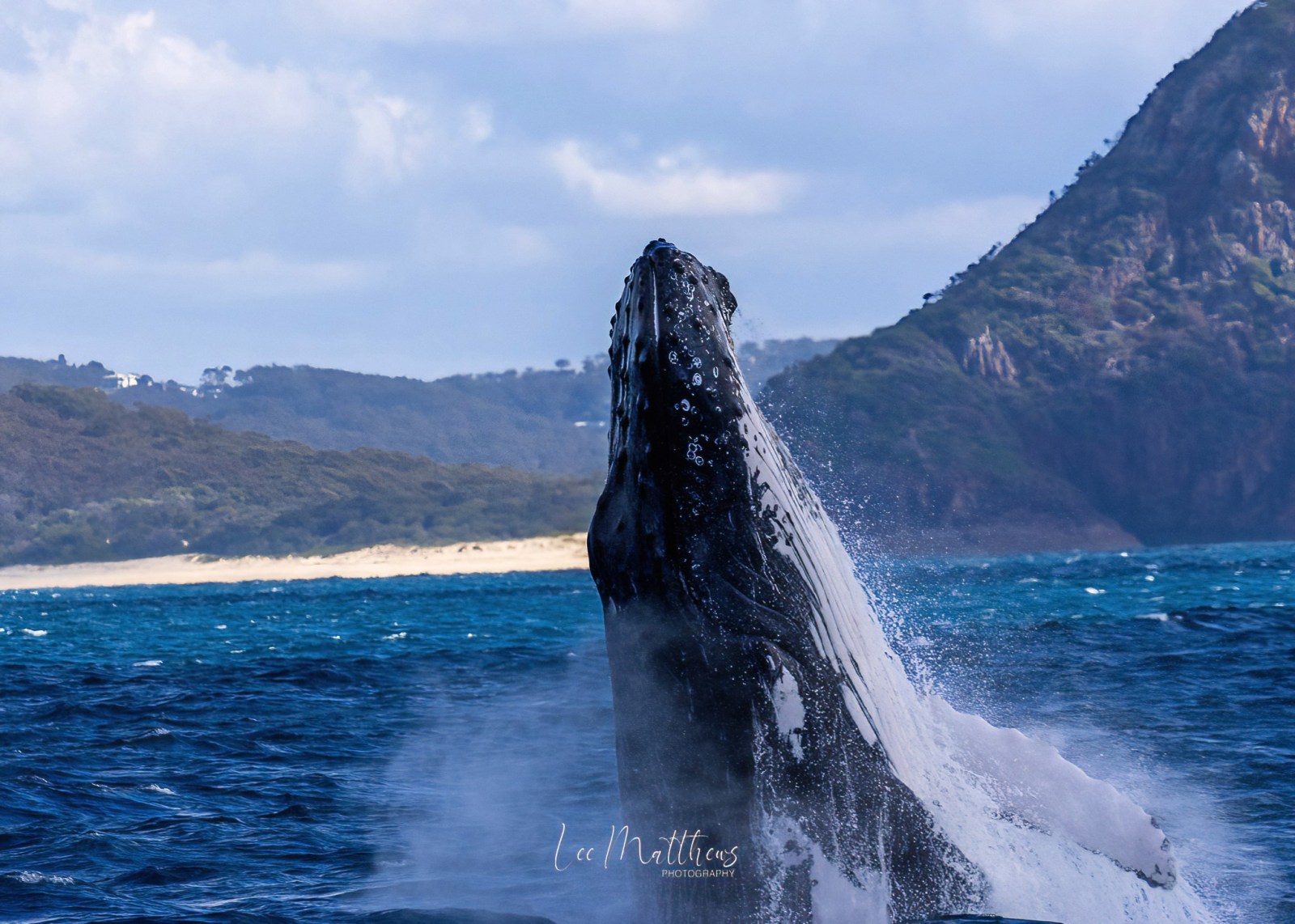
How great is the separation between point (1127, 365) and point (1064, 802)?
11620cm

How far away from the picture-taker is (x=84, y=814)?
A: 9.35 m

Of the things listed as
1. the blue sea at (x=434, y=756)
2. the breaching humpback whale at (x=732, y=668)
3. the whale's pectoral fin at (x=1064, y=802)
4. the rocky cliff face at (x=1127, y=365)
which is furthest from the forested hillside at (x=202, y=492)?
the breaching humpback whale at (x=732, y=668)

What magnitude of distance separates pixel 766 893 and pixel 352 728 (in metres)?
10.5

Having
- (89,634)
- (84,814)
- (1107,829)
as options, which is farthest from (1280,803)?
(89,634)

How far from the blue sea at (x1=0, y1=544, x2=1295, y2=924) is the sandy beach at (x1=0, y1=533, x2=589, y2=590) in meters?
71.2

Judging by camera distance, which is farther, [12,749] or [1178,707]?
[1178,707]

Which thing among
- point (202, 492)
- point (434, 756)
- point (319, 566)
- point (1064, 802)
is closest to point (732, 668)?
point (1064, 802)

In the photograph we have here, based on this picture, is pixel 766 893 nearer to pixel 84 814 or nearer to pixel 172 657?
pixel 84 814

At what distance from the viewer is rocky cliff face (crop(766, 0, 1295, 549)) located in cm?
10356

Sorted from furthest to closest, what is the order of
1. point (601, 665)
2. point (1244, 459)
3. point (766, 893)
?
1. point (1244, 459)
2. point (601, 665)
3. point (766, 893)

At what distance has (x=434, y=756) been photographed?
12.1m

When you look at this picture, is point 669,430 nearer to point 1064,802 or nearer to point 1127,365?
point 1064,802

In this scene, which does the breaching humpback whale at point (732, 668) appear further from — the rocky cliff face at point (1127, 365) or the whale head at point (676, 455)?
the rocky cliff face at point (1127, 365)

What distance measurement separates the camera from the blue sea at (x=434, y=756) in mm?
7211
